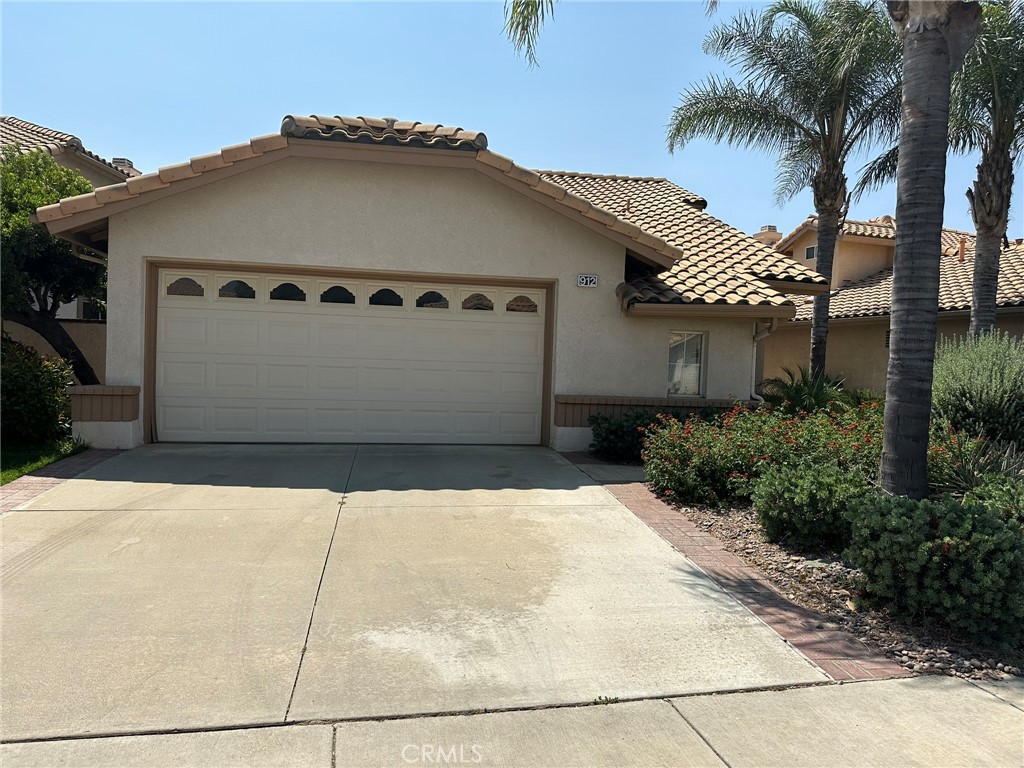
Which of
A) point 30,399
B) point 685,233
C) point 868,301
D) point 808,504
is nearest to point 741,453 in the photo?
point 808,504

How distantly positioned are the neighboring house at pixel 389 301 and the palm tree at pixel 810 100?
16.1ft

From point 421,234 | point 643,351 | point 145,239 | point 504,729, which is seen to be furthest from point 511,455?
point 504,729

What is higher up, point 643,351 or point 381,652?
point 643,351

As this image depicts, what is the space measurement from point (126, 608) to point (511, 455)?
5.92 m

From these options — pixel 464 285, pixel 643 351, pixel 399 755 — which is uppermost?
pixel 464 285

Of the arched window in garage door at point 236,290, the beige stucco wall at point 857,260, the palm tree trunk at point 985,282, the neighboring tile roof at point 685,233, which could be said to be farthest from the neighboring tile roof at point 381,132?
the beige stucco wall at point 857,260

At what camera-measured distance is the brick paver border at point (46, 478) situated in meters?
6.73

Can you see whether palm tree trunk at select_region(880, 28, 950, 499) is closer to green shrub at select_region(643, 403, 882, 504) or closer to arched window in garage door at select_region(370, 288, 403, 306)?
green shrub at select_region(643, 403, 882, 504)

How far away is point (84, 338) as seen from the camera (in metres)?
12.6

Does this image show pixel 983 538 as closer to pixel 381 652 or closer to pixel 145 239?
pixel 381 652

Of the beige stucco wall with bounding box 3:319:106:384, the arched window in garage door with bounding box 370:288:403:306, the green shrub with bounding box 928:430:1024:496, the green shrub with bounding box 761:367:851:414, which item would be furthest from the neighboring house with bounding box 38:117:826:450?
the green shrub with bounding box 928:430:1024:496

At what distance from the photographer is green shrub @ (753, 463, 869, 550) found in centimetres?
546

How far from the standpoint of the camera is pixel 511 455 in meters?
9.73

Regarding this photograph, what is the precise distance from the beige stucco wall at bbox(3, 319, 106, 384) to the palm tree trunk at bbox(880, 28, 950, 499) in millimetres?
12551
